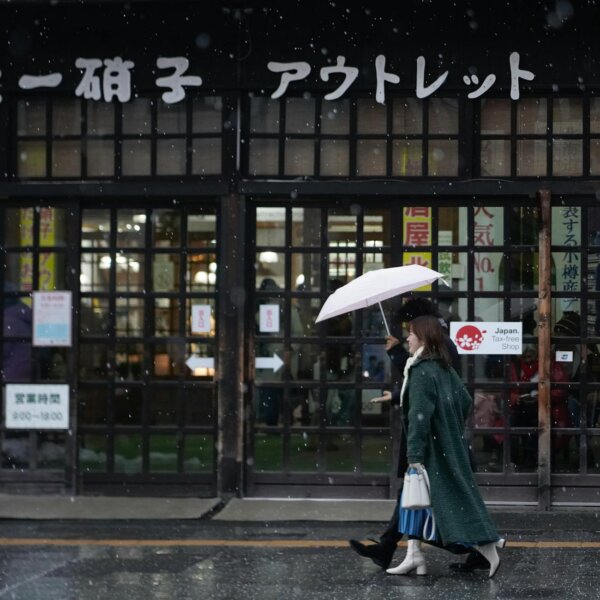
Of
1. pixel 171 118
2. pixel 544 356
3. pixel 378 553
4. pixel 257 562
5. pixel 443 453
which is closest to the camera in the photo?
pixel 443 453

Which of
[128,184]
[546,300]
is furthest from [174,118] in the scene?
[546,300]

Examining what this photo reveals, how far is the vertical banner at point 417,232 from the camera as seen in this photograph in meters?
13.1

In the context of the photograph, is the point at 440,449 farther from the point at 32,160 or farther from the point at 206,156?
the point at 32,160

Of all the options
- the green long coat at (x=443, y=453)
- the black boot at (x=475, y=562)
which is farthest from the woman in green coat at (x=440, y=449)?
the black boot at (x=475, y=562)

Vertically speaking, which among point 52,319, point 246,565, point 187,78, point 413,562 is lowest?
point 246,565

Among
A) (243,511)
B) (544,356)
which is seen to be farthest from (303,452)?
(544,356)

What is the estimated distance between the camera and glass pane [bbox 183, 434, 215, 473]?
13.3 metres

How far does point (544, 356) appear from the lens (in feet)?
41.9

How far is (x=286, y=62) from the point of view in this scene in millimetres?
13109

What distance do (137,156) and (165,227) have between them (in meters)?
0.75

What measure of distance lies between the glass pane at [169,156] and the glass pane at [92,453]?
2.68m

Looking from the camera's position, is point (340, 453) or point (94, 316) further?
point (94, 316)

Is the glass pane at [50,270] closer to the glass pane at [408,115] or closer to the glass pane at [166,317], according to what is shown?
the glass pane at [166,317]

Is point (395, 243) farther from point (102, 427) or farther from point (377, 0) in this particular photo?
point (102, 427)
